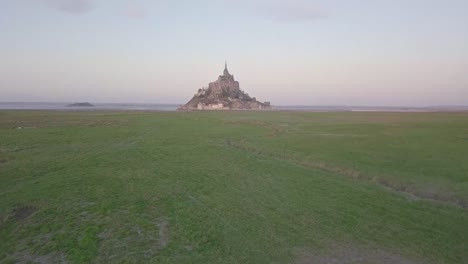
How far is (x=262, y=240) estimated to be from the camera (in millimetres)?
13523

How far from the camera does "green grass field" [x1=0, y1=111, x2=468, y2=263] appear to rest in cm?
1276

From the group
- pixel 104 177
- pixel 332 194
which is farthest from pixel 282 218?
pixel 104 177

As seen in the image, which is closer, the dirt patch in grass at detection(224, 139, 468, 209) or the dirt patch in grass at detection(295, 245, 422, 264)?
the dirt patch in grass at detection(295, 245, 422, 264)

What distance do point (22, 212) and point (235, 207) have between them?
375 inches

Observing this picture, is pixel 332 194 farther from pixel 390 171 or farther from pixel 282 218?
pixel 390 171

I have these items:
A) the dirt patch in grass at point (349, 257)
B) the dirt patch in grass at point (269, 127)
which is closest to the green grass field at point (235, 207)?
the dirt patch in grass at point (349, 257)

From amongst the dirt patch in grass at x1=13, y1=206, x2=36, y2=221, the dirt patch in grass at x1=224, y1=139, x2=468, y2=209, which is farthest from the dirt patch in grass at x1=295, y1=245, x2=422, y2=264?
the dirt patch in grass at x1=13, y1=206, x2=36, y2=221

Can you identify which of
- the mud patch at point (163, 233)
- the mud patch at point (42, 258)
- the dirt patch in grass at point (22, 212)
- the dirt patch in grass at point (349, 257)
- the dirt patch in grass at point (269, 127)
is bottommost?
the dirt patch in grass at point (349, 257)

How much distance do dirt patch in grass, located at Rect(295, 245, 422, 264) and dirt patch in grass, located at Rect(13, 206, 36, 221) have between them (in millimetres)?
11713

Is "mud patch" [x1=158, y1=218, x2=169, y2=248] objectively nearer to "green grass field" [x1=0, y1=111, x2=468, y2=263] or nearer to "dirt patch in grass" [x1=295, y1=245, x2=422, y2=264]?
"green grass field" [x1=0, y1=111, x2=468, y2=263]

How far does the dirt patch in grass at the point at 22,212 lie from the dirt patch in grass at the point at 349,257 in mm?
11713

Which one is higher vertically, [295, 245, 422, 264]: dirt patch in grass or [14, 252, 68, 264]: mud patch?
[14, 252, 68, 264]: mud patch

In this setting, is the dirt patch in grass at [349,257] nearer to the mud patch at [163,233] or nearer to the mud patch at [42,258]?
the mud patch at [163,233]

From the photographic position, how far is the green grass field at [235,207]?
12758 millimetres
